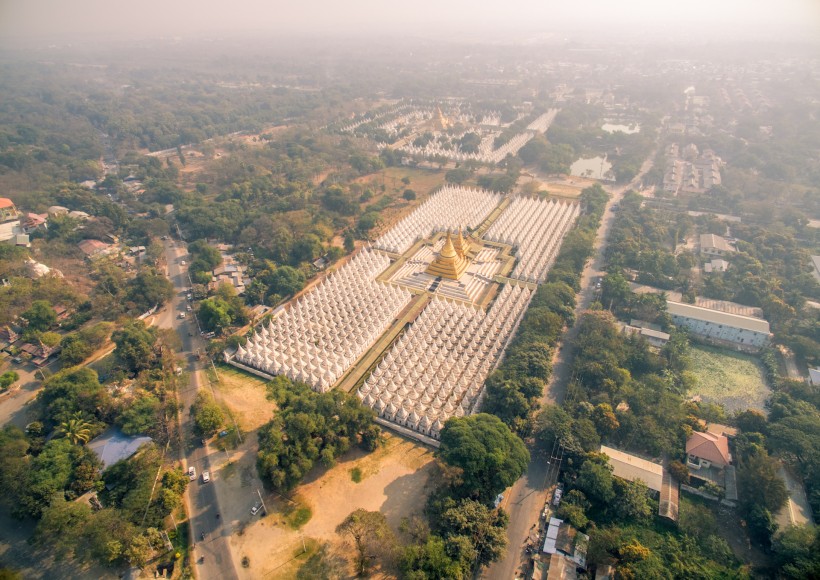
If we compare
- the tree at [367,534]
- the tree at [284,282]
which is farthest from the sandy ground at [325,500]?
the tree at [284,282]

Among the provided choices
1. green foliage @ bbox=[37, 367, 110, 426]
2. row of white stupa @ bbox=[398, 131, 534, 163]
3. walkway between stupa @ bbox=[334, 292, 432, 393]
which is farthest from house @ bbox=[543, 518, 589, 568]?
row of white stupa @ bbox=[398, 131, 534, 163]

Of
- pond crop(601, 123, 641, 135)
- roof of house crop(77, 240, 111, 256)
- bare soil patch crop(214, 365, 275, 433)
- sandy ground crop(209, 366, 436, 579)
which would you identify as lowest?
bare soil patch crop(214, 365, 275, 433)

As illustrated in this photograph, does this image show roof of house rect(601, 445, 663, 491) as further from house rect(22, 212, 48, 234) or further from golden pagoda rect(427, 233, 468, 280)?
house rect(22, 212, 48, 234)

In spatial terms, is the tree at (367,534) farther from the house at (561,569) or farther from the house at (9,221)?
the house at (9,221)

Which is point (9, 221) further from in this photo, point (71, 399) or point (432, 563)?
point (432, 563)

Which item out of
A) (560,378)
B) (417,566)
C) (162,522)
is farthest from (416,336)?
(162,522)

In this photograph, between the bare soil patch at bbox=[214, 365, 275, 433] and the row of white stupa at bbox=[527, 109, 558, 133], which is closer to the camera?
the bare soil patch at bbox=[214, 365, 275, 433]

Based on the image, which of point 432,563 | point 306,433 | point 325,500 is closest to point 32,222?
point 306,433
